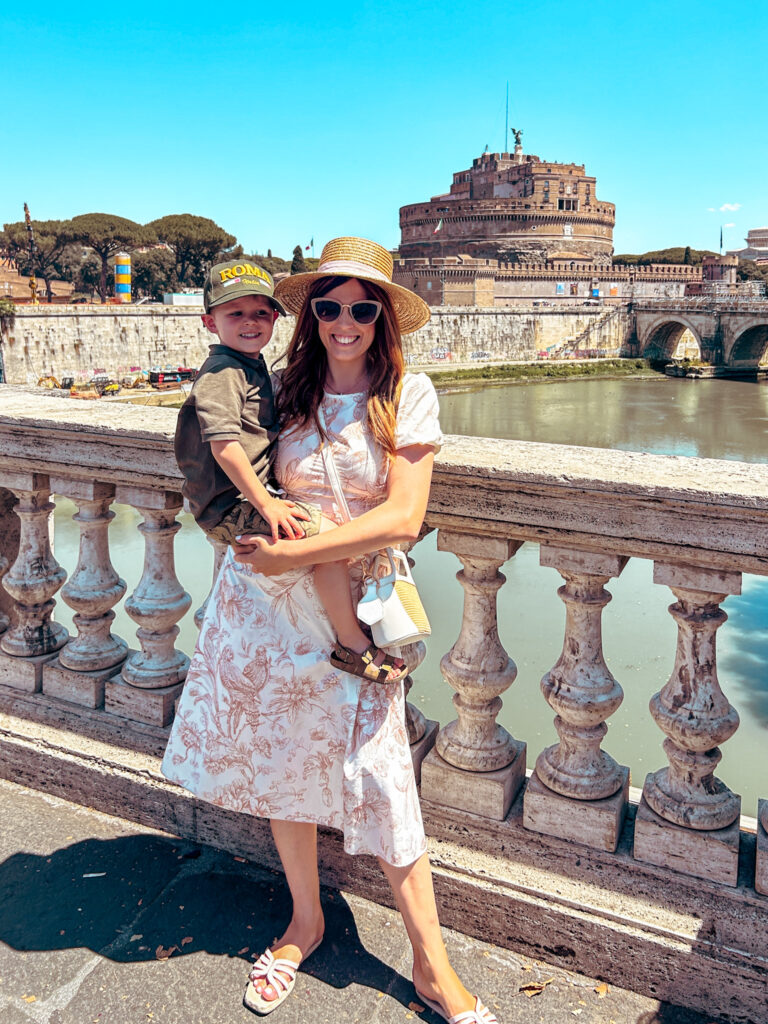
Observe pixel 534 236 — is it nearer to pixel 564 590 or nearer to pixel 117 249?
pixel 117 249

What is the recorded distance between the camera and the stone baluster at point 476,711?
1547 mm

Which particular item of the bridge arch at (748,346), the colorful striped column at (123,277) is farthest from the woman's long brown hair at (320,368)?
the bridge arch at (748,346)

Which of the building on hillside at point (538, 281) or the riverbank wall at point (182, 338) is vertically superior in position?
the building on hillside at point (538, 281)

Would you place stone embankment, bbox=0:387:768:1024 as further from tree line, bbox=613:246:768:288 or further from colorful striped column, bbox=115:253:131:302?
tree line, bbox=613:246:768:288

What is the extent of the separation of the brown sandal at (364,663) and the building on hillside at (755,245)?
101210mm

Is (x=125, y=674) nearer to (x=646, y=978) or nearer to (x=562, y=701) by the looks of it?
(x=562, y=701)

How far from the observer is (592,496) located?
137cm

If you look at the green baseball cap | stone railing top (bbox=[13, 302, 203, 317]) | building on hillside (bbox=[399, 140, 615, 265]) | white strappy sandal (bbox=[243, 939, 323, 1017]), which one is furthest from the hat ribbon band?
building on hillside (bbox=[399, 140, 615, 265])

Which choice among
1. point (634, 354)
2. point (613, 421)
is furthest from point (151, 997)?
point (634, 354)

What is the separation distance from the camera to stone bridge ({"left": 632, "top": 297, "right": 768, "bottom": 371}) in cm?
3978

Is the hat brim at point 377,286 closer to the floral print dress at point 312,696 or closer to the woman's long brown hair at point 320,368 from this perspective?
the woman's long brown hair at point 320,368

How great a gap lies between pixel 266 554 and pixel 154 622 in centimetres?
69

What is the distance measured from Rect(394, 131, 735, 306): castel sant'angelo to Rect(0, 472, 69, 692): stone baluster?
43.8 metres

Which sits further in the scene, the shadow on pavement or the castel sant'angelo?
the castel sant'angelo
